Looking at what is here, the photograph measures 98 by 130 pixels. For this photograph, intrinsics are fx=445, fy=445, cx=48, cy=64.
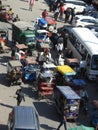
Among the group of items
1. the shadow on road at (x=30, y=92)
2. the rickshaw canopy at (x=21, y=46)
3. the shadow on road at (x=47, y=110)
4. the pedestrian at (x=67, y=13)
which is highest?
the rickshaw canopy at (x=21, y=46)

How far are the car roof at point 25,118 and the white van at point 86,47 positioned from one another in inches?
398

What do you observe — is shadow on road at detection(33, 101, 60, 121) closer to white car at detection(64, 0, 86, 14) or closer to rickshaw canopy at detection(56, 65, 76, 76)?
rickshaw canopy at detection(56, 65, 76, 76)

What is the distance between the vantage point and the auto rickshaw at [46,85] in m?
27.2

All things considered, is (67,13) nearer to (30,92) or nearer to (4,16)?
(4,16)

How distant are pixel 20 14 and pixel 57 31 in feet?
32.1

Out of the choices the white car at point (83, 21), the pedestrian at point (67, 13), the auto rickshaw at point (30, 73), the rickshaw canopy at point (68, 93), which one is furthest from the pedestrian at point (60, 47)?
the pedestrian at point (67, 13)

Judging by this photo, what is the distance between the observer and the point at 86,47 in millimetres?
31750

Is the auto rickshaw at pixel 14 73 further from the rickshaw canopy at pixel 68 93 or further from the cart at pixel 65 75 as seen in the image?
the rickshaw canopy at pixel 68 93

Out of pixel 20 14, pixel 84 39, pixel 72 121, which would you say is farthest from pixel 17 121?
pixel 20 14

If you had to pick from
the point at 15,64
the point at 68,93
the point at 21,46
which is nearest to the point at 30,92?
the point at 15,64

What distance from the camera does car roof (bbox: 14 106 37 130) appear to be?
2036cm

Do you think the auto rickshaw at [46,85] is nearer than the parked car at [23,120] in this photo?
No

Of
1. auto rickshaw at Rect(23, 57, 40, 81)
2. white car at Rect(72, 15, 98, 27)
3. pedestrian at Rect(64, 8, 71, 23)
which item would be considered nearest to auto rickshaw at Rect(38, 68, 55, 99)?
auto rickshaw at Rect(23, 57, 40, 81)

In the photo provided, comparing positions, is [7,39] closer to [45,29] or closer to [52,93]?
[45,29]
